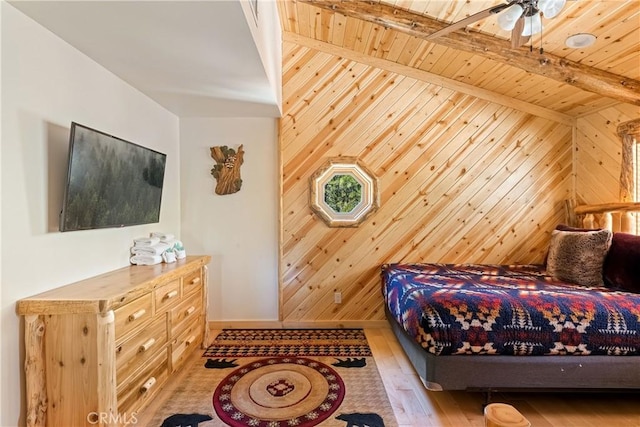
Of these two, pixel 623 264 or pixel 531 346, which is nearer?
pixel 531 346

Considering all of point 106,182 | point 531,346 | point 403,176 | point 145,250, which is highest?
point 403,176

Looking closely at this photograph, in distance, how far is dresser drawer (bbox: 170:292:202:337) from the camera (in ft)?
7.86

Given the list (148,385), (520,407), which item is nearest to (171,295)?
(148,385)

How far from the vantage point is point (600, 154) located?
11.2ft

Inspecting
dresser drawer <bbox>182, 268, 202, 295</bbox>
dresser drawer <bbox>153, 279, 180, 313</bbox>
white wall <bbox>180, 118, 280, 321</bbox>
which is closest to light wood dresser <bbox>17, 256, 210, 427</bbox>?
dresser drawer <bbox>153, 279, 180, 313</bbox>

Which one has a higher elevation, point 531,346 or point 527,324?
point 527,324

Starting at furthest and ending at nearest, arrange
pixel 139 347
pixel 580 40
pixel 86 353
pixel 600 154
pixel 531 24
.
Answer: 1. pixel 600 154
2. pixel 580 40
3. pixel 531 24
4. pixel 139 347
5. pixel 86 353

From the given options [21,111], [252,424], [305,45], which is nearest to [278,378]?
[252,424]

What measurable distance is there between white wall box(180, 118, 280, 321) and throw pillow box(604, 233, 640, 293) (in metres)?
2.97

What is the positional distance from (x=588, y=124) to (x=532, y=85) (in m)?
0.91

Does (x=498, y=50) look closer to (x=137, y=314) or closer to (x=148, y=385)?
(x=137, y=314)

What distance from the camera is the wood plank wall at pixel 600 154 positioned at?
10.7 feet

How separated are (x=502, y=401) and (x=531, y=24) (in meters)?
2.48

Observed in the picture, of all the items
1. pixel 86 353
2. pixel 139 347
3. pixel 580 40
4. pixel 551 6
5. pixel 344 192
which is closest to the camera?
pixel 86 353
